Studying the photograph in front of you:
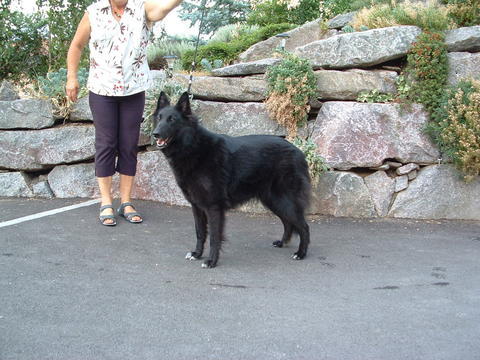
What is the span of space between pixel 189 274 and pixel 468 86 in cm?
373

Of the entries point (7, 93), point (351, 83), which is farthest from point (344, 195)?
point (7, 93)

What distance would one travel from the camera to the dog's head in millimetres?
3973

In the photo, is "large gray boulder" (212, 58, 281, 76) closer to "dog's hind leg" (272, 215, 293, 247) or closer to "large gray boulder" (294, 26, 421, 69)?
"large gray boulder" (294, 26, 421, 69)

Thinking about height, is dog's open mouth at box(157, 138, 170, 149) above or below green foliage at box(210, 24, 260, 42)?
below

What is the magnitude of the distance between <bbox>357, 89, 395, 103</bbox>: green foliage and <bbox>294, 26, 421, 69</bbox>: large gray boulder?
Result: 1.36 feet

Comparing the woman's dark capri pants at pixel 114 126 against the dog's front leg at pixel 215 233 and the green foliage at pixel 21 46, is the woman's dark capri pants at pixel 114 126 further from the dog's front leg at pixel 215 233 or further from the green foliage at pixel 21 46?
the green foliage at pixel 21 46

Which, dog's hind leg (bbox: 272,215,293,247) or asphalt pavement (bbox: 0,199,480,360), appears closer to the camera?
asphalt pavement (bbox: 0,199,480,360)

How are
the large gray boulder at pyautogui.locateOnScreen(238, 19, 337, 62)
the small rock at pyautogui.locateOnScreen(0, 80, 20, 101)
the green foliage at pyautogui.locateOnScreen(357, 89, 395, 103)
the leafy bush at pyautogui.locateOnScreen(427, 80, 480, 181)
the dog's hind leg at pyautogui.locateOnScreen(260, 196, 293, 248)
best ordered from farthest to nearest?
the large gray boulder at pyautogui.locateOnScreen(238, 19, 337, 62), the small rock at pyautogui.locateOnScreen(0, 80, 20, 101), the green foliage at pyautogui.locateOnScreen(357, 89, 395, 103), the leafy bush at pyautogui.locateOnScreen(427, 80, 480, 181), the dog's hind leg at pyautogui.locateOnScreen(260, 196, 293, 248)

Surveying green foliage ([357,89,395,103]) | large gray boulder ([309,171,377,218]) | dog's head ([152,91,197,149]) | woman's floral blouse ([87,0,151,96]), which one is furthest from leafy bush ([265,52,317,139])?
dog's head ([152,91,197,149])

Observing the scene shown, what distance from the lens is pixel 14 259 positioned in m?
3.95

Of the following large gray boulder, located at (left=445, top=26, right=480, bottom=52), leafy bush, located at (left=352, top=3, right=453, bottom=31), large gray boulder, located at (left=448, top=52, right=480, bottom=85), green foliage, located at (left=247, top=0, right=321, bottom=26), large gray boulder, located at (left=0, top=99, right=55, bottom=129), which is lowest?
large gray boulder, located at (left=0, top=99, right=55, bottom=129)

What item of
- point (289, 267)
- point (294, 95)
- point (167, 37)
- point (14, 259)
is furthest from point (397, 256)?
point (167, 37)

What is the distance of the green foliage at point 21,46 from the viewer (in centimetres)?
778

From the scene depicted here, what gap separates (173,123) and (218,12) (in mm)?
8143
